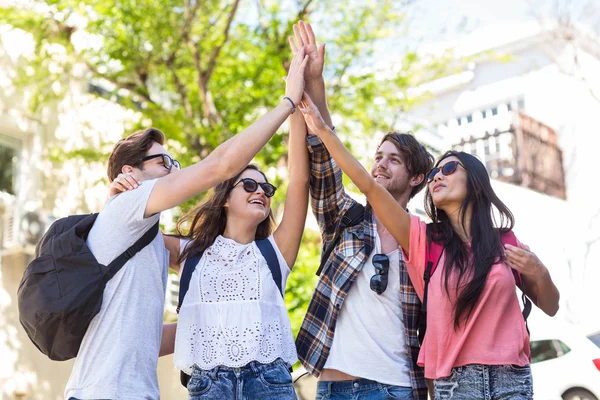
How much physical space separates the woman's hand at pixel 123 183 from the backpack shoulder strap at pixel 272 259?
71 centimetres

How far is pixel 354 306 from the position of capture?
3.54m

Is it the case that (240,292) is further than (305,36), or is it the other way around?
(305,36)

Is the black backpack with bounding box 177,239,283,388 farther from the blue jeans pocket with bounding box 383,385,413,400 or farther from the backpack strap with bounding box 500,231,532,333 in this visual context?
the backpack strap with bounding box 500,231,532,333

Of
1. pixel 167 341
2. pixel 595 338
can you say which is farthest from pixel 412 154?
pixel 595 338

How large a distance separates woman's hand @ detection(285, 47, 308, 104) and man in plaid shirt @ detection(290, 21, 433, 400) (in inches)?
2.7

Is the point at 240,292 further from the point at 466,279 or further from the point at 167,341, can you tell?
the point at 466,279

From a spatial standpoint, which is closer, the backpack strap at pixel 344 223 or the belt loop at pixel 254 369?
the belt loop at pixel 254 369

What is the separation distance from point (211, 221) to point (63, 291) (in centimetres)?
103

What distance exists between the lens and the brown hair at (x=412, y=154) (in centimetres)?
392

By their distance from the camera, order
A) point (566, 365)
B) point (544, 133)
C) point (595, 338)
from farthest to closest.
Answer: point (544, 133) < point (595, 338) < point (566, 365)

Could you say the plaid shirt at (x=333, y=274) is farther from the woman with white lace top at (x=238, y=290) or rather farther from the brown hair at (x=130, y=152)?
the brown hair at (x=130, y=152)

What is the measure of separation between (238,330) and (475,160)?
1414 mm

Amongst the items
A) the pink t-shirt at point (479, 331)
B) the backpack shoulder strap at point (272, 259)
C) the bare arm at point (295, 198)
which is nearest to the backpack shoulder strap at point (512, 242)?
the pink t-shirt at point (479, 331)

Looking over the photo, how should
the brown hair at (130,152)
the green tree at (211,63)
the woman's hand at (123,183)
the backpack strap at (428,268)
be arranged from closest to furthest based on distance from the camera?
the woman's hand at (123,183) < the brown hair at (130,152) < the backpack strap at (428,268) < the green tree at (211,63)
